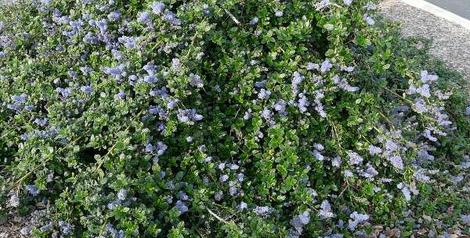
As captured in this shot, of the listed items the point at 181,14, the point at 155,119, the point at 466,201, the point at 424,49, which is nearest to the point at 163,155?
the point at 155,119

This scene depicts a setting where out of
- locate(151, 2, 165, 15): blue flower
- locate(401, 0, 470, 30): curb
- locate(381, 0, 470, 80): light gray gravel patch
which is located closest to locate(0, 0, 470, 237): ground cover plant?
locate(151, 2, 165, 15): blue flower

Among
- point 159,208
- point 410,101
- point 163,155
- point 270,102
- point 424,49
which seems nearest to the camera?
point 159,208

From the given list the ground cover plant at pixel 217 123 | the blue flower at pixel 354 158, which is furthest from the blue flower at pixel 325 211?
the blue flower at pixel 354 158

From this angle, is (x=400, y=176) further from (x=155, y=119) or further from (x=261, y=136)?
(x=155, y=119)

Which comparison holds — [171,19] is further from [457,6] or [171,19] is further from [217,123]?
[457,6]

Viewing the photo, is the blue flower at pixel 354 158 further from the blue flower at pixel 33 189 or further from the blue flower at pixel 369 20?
the blue flower at pixel 33 189

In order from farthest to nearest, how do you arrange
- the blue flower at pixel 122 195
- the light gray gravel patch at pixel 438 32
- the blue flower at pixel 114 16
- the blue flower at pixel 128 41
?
the light gray gravel patch at pixel 438 32 < the blue flower at pixel 114 16 < the blue flower at pixel 128 41 < the blue flower at pixel 122 195
